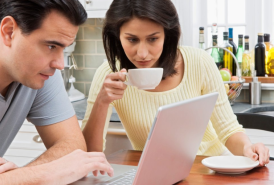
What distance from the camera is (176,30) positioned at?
1790 mm

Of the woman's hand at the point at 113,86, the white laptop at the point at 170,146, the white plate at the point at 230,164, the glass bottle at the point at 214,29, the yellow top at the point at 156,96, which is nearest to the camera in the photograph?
the white laptop at the point at 170,146

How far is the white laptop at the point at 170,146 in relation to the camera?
99 centimetres

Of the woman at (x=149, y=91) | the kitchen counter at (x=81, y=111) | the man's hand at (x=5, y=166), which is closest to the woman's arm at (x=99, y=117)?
the woman at (x=149, y=91)

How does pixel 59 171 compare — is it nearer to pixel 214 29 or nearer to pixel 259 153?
pixel 259 153

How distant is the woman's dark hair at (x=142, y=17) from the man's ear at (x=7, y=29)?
49cm

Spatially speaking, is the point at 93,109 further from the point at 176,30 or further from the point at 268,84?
the point at 268,84

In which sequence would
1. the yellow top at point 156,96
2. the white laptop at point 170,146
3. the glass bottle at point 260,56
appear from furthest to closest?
the glass bottle at point 260,56, the yellow top at point 156,96, the white laptop at point 170,146

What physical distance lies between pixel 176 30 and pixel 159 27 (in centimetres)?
15

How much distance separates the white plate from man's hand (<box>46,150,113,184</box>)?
31 cm

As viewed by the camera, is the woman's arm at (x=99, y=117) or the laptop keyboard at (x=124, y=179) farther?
the woman's arm at (x=99, y=117)

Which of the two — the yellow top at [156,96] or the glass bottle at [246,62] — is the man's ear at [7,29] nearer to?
the yellow top at [156,96]

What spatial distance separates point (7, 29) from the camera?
1.32 metres

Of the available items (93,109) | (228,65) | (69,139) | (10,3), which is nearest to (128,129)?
(93,109)

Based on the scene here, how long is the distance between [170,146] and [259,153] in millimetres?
414
